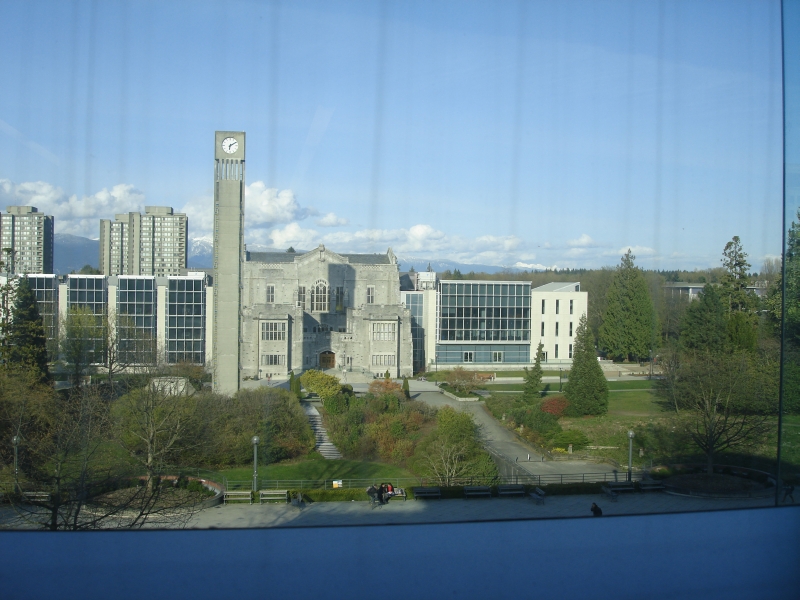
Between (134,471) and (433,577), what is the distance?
4.61m

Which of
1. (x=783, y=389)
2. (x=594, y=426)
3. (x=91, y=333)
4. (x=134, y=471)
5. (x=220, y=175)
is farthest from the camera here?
(x=91, y=333)

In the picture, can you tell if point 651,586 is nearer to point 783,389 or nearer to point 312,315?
point 783,389

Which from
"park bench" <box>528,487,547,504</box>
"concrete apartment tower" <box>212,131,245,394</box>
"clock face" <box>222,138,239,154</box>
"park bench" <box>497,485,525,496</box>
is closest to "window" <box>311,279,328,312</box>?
"concrete apartment tower" <box>212,131,245,394</box>

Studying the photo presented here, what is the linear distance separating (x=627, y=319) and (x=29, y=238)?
1532 cm

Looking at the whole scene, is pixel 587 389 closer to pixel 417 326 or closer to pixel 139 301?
pixel 417 326

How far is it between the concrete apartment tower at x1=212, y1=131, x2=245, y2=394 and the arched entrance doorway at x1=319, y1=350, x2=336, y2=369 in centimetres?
730

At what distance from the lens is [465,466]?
25.8 ft

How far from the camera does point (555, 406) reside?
1179 centimetres

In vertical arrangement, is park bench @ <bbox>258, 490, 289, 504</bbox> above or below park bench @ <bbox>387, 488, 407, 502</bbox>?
below

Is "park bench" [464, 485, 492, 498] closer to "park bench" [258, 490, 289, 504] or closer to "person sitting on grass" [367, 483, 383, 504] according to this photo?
"person sitting on grass" [367, 483, 383, 504]

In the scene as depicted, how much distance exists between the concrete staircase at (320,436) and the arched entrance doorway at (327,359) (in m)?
6.29

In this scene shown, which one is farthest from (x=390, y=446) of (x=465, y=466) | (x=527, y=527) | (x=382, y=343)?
(x=382, y=343)

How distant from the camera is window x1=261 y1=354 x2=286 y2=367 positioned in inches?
699

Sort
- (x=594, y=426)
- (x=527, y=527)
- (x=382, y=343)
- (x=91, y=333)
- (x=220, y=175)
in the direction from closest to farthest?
(x=527, y=527), (x=594, y=426), (x=220, y=175), (x=91, y=333), (x=382, y=343)
